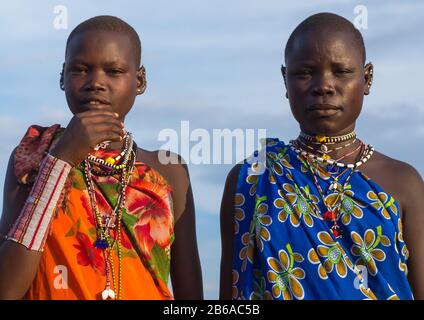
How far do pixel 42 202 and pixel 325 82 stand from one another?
2.10 m

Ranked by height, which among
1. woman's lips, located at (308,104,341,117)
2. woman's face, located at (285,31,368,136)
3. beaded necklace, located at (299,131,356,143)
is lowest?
beaded necklace, located at (299,131,356,143)

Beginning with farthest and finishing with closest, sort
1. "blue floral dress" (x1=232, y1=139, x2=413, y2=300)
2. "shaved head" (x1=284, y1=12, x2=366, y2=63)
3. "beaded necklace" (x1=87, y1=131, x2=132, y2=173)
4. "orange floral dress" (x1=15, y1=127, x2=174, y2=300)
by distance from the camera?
"shaved head" (x1=284, y1=12, x2=366, y2=63) < "beaded necklace" (x1=87, y1=131, x2=132, y2=173) < "blue floral dress" (x1=232, y1=139, x2=413, y2=300) < "orange floral dress" (x1=15, y1=127, x2=174, y2=300)

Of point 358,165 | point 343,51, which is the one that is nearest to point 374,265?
point 358,165

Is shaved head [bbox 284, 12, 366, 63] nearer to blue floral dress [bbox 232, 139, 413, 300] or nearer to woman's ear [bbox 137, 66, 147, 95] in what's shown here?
blue floral dress [bbox 232, 139, 413, 300]

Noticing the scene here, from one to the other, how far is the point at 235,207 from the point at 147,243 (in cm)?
74

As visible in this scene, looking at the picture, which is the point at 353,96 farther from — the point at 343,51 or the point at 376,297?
the point at 376,297

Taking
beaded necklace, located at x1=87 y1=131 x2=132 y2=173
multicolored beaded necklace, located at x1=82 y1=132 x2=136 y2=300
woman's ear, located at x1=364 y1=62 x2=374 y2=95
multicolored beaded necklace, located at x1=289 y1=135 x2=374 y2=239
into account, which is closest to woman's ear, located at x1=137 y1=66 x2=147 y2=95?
→ multicolored beaded necklace, located at x1=82 y1=132 x2=136 y2=300

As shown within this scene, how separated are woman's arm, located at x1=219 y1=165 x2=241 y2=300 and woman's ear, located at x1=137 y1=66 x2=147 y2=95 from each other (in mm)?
952

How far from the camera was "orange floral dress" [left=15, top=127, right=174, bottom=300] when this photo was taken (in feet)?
20.4

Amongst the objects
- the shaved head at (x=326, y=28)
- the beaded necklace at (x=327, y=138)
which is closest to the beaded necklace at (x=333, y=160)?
the beaded necklace at (x=327, y=138)

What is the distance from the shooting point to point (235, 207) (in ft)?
22.5

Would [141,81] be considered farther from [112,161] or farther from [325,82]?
[325,82]

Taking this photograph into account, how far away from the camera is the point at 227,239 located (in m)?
6.89

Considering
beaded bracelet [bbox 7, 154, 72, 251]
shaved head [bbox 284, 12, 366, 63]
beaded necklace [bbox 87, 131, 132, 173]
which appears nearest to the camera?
beaded bracelet [bbox 7, 154, 72, 251]
